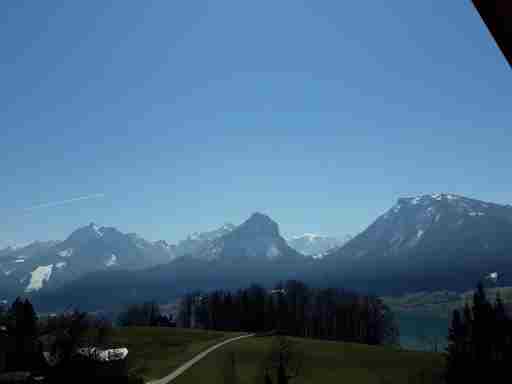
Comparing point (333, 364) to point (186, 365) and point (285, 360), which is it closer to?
point (285, 360)

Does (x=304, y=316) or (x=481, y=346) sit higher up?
(x=304, y=316)

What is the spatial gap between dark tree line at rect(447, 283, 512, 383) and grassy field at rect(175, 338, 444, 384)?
21.9 ft

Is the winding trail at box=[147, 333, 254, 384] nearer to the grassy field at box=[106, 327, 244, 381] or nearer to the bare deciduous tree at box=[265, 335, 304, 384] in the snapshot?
the grassy field at box=[106, 327, 244, 381]

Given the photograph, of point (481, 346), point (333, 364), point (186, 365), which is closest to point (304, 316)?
point (481, 346)

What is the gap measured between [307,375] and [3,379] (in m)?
46.7

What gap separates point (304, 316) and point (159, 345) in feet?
218

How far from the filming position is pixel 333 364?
96.8m

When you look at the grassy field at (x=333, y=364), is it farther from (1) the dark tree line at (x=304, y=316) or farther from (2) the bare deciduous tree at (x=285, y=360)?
(1) the dark tree line at (x=304, y=316)

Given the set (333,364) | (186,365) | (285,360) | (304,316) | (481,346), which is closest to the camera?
(186,365)

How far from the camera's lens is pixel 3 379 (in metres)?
70.0

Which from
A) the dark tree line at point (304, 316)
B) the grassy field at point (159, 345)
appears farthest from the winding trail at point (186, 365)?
the dark tree line at point (304, 316)

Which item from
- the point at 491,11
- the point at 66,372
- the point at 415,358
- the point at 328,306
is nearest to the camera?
the point at 491,11

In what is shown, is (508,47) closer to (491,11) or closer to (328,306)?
(491,11)

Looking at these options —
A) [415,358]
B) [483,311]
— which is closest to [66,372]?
[415,358]
